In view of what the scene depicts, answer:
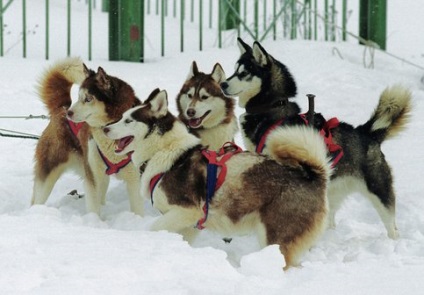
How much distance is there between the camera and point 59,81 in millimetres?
5387

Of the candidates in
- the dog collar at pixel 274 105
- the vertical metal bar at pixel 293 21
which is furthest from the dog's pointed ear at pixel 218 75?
the vertical metal bar at pixel 293 21

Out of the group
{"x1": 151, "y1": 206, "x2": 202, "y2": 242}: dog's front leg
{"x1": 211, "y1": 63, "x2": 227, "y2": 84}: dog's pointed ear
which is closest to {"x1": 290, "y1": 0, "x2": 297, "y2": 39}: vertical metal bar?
{"x1": 211, "y1": 63, "x2": 227, "y2": 84}: dog's pointed ear

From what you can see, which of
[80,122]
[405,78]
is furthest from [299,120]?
[405,78]

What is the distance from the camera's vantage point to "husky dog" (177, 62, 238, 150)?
5.42 m

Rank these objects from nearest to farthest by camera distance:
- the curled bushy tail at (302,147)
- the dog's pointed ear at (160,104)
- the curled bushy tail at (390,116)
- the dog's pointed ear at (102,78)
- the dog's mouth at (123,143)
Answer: the curled bushy tail at (302,147) < the dog's pointed ear at (160,104) < the dog's mouth at (123,143) < the dog's pointed ear at (102,78) < the curled bushy tail at (390,116)

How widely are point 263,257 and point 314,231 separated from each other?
677mm

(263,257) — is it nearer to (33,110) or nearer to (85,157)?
(85,157)

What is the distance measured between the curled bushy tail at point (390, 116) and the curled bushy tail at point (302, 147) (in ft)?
3.69

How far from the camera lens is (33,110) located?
721cm

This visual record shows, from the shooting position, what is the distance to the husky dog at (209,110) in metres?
5.42

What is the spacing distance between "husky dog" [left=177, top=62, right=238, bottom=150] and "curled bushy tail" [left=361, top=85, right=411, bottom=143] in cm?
100

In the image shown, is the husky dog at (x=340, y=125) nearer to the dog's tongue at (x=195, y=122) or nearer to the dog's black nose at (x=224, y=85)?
the dog's black nose at (x=224, y=85)

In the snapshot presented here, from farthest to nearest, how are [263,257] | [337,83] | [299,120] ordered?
[337,83] < [299,120] < [263,257]

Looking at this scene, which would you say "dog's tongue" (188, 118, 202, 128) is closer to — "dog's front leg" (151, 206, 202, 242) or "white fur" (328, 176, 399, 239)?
"white fur" (328, 176, 399, 239)
